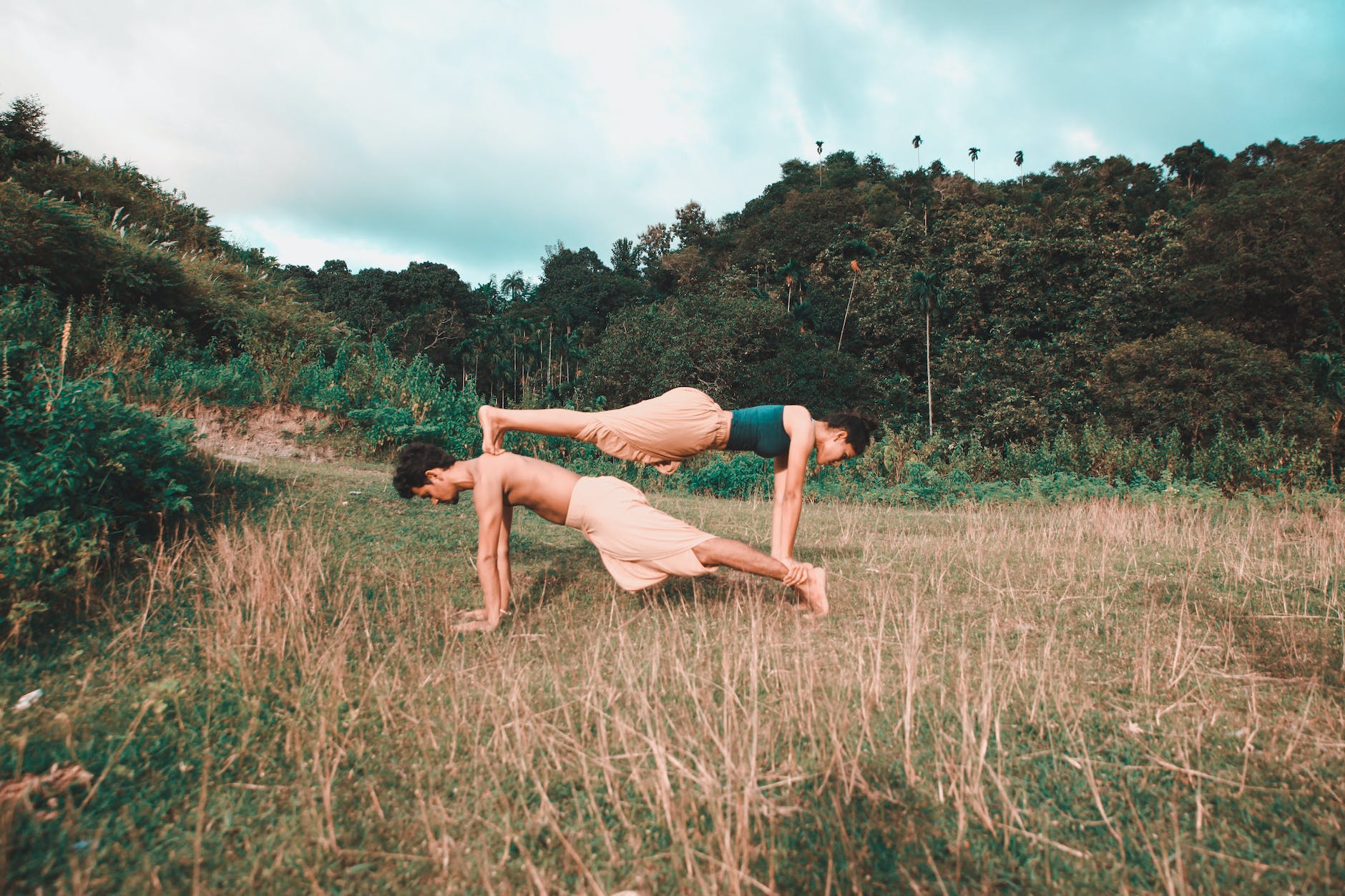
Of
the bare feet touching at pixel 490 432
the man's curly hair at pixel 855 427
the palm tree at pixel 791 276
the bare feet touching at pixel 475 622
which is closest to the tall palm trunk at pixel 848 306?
the palm tree at pixel 791 276

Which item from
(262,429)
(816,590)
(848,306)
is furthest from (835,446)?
(848,306)

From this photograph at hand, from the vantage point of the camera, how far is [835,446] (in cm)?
492

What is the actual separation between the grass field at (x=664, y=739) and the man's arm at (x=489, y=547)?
0.15 meters

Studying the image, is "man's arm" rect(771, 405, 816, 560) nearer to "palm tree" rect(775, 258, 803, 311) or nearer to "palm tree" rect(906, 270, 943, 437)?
"palm tree" rect(906, 270, 943, 437)

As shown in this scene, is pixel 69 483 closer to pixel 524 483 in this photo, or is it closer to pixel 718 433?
pixel 524 483

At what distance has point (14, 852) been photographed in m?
2.07

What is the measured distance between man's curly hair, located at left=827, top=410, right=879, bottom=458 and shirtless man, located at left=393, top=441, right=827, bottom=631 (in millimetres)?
1092

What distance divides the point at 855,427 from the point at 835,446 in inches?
8.0

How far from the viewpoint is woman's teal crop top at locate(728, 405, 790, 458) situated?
4949 mm

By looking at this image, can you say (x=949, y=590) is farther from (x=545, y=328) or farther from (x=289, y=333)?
(x=545, y=328)

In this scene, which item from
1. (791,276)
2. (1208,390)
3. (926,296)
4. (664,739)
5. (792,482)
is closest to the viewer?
(664,739)

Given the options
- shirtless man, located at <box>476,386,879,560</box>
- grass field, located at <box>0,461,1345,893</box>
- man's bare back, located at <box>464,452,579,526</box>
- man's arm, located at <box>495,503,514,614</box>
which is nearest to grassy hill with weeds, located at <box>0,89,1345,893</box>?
grass field, located at <box>0,461,1345,893</box>

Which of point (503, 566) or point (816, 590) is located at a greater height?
point (503, 566)

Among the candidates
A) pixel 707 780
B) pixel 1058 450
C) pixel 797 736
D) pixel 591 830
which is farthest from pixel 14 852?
pixel 1058 450
